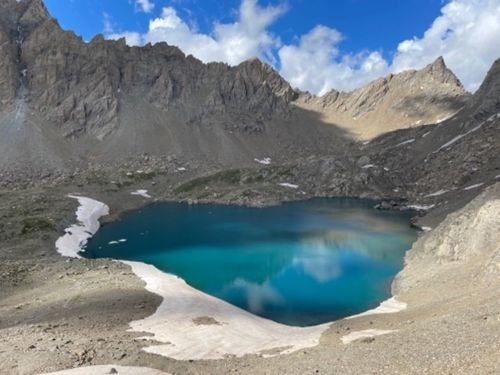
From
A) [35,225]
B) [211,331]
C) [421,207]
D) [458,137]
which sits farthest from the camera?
[458,137]

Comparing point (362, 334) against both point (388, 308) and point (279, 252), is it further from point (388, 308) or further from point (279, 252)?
point (279, 252)

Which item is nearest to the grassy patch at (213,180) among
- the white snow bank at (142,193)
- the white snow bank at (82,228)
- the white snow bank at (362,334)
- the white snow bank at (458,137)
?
the white snow bank at (142,193)

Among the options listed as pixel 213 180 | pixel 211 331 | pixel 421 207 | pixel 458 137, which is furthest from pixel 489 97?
pixel 211 331

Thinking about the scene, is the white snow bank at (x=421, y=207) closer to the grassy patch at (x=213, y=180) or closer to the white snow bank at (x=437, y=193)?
the white snow bank at (x=437, y=193)

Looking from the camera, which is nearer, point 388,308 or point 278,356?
point 278,356

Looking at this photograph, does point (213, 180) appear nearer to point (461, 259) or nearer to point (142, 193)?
point (142, 193)

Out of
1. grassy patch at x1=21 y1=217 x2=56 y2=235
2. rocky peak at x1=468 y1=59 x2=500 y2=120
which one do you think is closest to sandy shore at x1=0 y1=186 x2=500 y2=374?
grassy patch at x1=21 y1=217 x2=56 y2=235

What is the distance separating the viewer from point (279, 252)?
66750mm

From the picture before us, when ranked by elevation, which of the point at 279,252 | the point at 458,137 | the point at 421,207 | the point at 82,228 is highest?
the point at 458,137

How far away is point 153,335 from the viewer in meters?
29.2

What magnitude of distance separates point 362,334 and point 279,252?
37.5 m

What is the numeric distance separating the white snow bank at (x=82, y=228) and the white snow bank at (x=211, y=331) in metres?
32.4

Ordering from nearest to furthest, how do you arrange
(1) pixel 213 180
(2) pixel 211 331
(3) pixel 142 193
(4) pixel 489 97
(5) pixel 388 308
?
1. (2) pixel 211 331
2. (5) pixel 388 308
3. (4) pixel 489 97
4. (3) pixel 142 193
5. (1) pixel 213 180

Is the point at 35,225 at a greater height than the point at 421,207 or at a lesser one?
lesser
